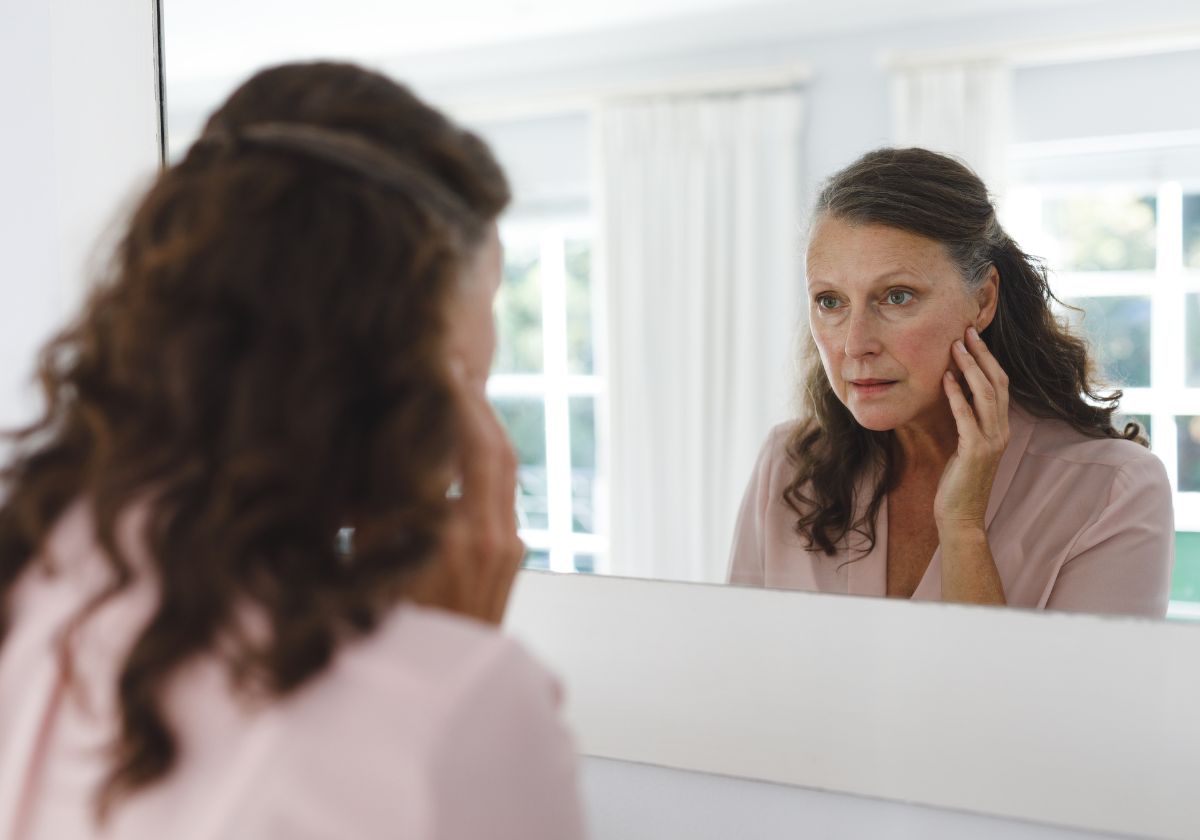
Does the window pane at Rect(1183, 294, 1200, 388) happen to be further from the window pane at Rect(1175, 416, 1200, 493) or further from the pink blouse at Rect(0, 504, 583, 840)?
the pink blouse at Rect(0, 504, 583, 840)

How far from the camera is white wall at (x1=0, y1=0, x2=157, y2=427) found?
0.95 metres

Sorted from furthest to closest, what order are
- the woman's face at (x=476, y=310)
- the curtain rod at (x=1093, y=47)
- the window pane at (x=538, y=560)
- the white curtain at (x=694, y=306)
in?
the window pane at (x=538, y=560) < the white curtain at (x=694, y=306) < the curtain rod at (x=1093, y=47) < the woman's face at (x=476, y=310)

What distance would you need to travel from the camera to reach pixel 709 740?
29.8 inches

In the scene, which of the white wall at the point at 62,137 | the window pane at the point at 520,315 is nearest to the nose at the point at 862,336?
the window pane at the point at 520,315

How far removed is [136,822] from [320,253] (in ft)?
0.78

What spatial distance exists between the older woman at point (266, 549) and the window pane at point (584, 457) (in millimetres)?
371

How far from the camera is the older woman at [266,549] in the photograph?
366mm

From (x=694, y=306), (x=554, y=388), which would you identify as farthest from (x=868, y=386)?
(x=554, y=388)

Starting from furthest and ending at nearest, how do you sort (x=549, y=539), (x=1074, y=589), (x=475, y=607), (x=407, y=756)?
(x=549, y=539), (x=1074, y=589), (x=475, y=607), (x=407, y=756)

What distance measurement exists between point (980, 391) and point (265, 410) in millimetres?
517

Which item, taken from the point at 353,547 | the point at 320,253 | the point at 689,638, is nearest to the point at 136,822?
the point at 353,547

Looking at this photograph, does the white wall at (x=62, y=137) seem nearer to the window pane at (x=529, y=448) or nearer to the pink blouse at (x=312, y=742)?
the window pane at (x=529, y=448)

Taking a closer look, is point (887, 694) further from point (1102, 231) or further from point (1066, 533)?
point (1102, 231)

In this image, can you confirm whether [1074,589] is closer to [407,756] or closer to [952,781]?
[952,781]
